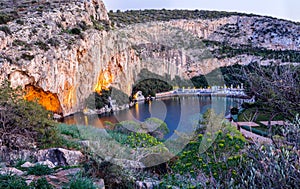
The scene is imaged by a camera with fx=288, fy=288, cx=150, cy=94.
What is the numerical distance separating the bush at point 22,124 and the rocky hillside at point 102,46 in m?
6.70

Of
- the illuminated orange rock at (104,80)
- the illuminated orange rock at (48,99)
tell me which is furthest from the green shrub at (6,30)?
the illuminated orange rock at (104,80)

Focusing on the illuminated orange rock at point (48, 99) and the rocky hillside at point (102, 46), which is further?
the illuminated orange rock at point (48, 99)

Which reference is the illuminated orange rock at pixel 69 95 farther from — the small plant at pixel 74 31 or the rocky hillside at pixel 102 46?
the small plant at pixel 74 31

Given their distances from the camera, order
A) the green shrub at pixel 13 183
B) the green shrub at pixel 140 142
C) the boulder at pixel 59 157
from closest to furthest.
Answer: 1. the green shrub at pixel 13 183
2. the boulder at pixel 59 157
3. the green shrub at pixel 140 142

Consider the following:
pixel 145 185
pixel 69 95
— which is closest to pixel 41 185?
pixel 145 185

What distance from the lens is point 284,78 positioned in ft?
16.2

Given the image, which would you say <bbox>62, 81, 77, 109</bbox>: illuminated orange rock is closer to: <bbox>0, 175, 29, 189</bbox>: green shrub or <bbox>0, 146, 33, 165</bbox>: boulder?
<bbox>0, 146, 33, 165</bbox>: boulder

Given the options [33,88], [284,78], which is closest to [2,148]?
[284,78]

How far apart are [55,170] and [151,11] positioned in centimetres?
7189

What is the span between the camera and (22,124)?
26.5 feet

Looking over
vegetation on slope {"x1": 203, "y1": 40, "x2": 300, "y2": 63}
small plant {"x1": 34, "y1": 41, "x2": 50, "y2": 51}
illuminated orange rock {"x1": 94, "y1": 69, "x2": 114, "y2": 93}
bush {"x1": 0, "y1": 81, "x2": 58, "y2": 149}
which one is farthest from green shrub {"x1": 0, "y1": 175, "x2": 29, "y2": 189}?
vegetation on slope {"x1": 203, "y1": 40, "x2": 300, "y2": 63}

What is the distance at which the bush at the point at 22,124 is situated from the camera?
25.2 ft

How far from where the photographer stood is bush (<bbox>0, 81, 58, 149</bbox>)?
7.67 meters

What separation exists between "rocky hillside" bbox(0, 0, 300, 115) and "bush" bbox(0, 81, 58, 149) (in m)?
6.70
